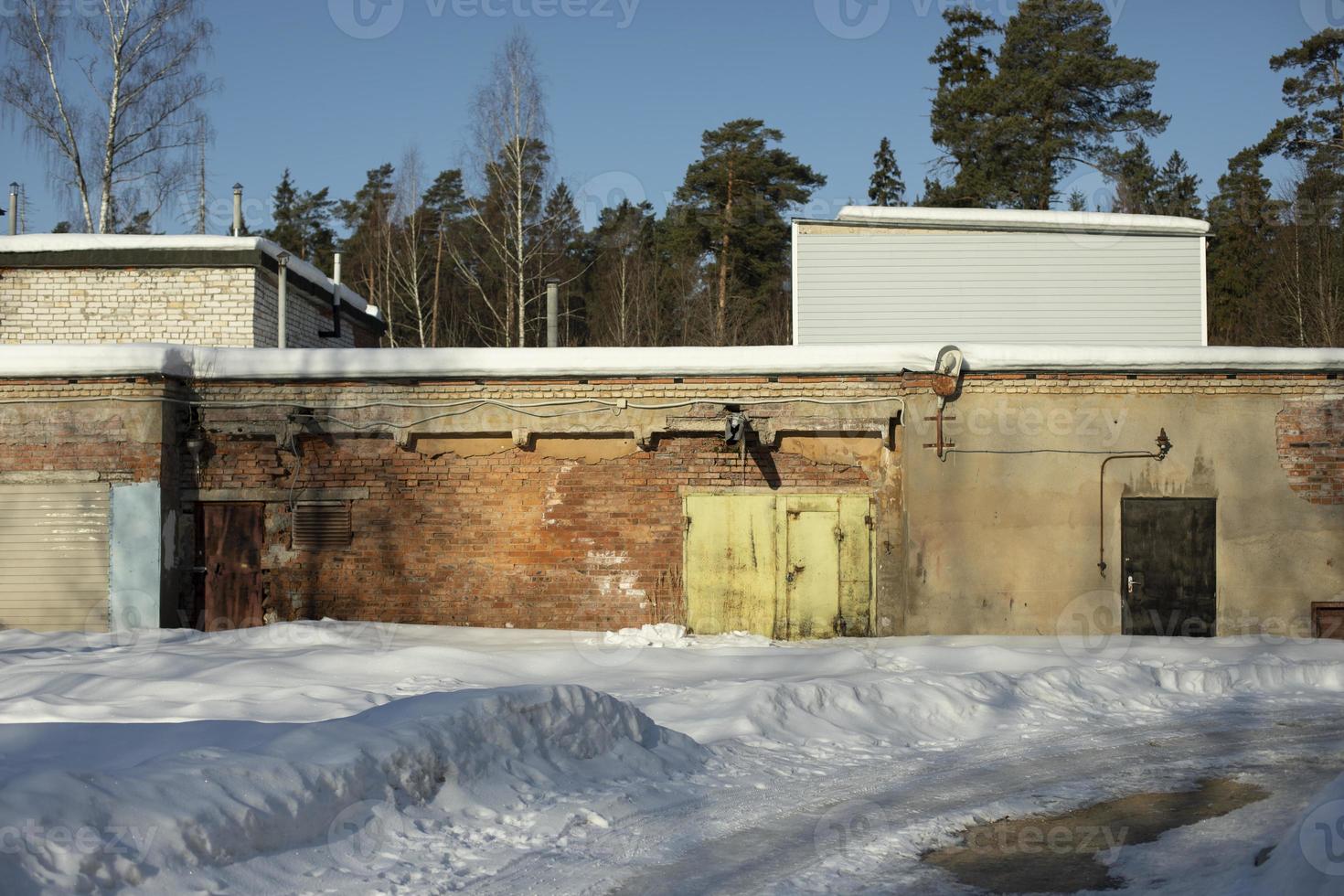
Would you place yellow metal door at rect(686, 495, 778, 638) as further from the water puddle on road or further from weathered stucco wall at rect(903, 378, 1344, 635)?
the water puddle on road

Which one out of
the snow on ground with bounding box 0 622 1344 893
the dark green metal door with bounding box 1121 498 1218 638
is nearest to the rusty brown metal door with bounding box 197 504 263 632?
the snow on ground with bounding box 0 622 1344 893

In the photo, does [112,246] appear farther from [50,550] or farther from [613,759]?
[613,759]

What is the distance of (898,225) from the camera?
1664 centimetres

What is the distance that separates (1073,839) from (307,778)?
3962mm

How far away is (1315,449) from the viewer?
12961 mm

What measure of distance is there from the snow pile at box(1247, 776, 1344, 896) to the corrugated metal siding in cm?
1247

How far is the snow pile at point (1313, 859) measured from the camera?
3943mm

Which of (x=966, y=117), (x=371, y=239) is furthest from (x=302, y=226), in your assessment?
(x=966, y=117)

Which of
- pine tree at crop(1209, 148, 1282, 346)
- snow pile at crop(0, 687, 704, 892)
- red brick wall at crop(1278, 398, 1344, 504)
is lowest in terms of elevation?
snow pile at crop(0, 687, 704, 892)

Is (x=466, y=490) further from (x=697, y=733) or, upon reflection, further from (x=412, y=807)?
(x=412, y=807)

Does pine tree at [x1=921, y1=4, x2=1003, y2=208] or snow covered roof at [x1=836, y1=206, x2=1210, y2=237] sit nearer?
snow covered roof at [x1=836, y1=206, x2=1210, y2=237]

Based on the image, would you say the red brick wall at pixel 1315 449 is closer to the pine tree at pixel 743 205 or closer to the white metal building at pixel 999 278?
the white metal building at pixel 999 278

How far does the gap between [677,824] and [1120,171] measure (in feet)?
105

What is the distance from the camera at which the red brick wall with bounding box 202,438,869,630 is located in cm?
1304
